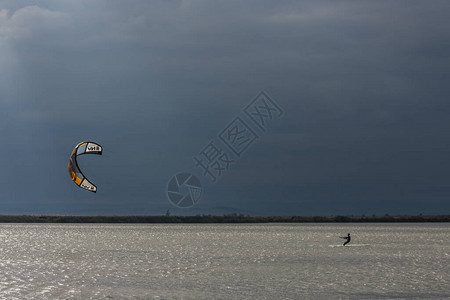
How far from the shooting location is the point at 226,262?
40.2 metres

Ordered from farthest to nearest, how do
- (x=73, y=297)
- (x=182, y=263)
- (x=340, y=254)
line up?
(x=340, y=254) < (x=182, y=263) < (x=73, y=297)

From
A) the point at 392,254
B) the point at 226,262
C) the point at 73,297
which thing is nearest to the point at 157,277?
the point at 73,297

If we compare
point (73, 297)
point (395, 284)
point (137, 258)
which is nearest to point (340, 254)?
point (137, 258)

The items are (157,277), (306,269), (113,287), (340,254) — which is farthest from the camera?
(340,254)

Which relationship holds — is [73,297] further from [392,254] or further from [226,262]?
[392,254]

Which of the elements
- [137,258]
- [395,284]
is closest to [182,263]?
[137,258]

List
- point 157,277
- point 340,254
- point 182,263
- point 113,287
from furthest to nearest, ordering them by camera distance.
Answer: point 340,254 → point 182,263 → point 157,277 → point 113,287

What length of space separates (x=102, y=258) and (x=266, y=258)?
10891mm

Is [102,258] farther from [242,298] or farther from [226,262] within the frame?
[242,298]

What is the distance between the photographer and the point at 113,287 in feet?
89.7

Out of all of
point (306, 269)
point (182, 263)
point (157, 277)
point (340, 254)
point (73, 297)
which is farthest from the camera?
point (340, 254)

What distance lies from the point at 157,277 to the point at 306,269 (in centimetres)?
874

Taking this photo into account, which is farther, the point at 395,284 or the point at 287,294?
the point at 395,284

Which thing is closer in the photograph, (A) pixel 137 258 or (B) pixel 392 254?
(A) pixel 137 258
